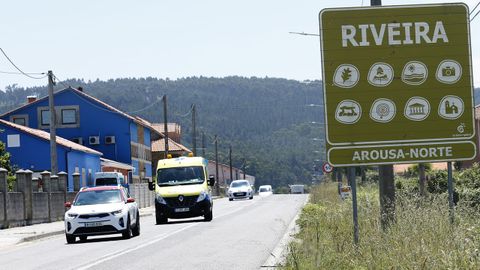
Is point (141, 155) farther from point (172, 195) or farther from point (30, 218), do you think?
point (172, 195)

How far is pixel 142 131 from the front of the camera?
321ft

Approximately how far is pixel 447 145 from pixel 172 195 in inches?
786

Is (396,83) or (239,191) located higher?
(396,83)

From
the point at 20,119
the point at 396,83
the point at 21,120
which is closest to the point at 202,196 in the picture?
the point at 396,83

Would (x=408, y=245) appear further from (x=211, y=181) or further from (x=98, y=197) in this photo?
(x=211, y=181)

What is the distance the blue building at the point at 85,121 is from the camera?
84562mm

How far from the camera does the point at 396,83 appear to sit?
12469 mm

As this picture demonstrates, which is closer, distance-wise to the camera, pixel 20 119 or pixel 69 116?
pixel 20 119

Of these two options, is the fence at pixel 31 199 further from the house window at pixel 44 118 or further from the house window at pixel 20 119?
the house window at pixel 20 119

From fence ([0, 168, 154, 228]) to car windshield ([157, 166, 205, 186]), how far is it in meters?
6.10

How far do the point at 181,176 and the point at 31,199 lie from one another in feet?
27.5

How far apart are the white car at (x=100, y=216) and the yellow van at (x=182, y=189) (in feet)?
22.3

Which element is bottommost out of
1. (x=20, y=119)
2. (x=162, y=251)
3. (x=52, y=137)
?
(x=162, y=251)

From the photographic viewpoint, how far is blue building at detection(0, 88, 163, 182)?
8456cm
